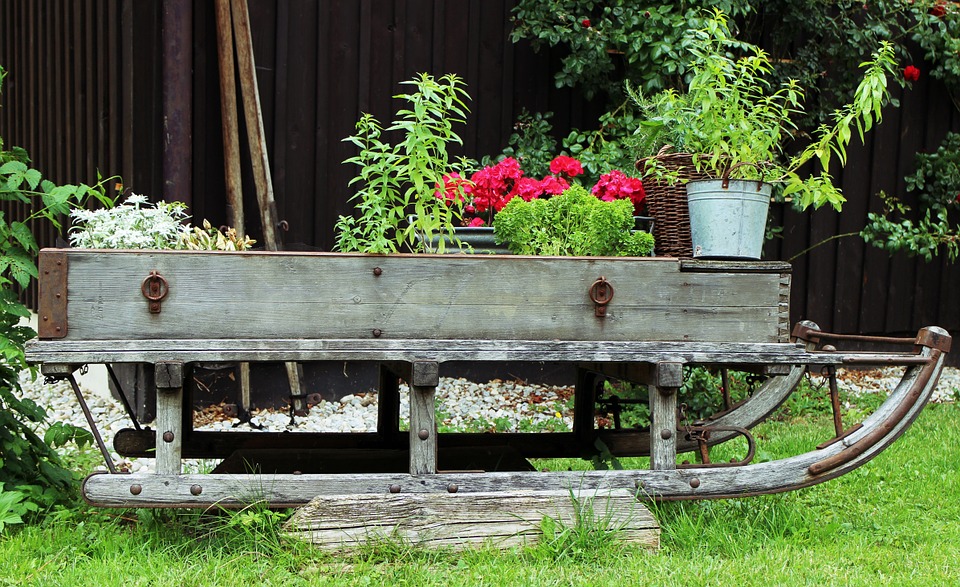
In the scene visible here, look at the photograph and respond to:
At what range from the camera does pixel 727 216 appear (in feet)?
9.30

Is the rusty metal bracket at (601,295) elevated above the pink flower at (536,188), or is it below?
below

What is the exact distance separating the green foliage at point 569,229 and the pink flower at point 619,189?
0.66 feet

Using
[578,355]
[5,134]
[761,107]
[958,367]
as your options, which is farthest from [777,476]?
[5,134]

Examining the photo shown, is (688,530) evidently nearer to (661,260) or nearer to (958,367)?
(661,260)

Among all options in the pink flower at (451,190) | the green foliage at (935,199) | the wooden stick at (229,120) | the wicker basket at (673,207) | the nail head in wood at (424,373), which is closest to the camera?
the nail head in wood at (424,373)

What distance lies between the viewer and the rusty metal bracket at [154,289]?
8.46 feet

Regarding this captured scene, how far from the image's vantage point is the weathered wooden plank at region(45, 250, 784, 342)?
259cm

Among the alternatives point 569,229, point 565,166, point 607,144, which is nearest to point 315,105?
point 607,144

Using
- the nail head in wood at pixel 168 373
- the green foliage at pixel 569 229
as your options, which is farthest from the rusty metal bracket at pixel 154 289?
the green foliage at pixel 569 229

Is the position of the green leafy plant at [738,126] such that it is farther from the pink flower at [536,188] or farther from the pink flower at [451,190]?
the pink flower at [451,190]

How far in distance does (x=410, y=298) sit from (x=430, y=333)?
121 millimetres

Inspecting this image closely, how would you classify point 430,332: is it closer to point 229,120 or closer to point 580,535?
point 580,535

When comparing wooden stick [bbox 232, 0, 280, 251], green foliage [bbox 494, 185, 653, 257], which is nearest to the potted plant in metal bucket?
green foliage [bbox 494, 185, 653, 257]

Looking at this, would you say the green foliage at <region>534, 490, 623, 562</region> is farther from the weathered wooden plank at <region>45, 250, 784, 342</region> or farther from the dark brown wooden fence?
the dark brown wooden fence
